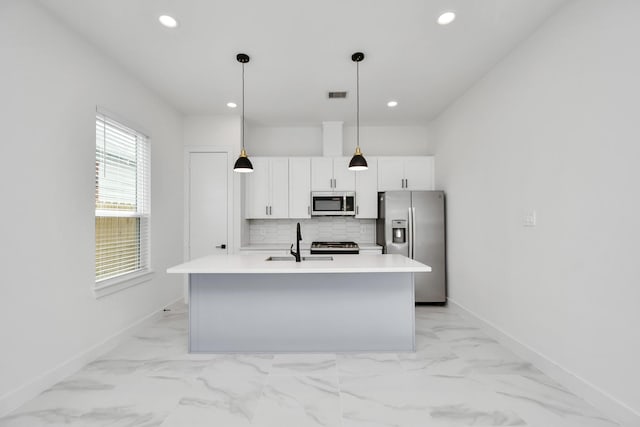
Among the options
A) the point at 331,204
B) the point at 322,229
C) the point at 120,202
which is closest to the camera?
the point at 120,202

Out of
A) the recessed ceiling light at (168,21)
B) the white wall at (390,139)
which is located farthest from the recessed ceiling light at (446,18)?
the white wall at (390,139)

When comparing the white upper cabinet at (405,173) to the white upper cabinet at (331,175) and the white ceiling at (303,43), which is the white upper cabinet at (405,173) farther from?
the white ceiling at (303,43)

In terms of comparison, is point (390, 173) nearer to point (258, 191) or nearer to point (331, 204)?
point (331, 204)

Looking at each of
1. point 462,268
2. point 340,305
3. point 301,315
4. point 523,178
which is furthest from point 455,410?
point 462,268

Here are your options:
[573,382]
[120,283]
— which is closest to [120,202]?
[120,283]

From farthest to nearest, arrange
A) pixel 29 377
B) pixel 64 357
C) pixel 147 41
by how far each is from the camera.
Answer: pixel 147 41 → pixel 64 357 → pixel 29 377

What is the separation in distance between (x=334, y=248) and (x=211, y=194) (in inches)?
76.2

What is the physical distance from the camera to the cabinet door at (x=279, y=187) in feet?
15.6

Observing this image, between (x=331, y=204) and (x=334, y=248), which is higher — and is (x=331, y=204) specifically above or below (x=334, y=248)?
above

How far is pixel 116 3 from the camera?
7.25 feet

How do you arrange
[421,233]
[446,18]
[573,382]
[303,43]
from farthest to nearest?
[421,233]
[303,43]
[446,18]
[573,382]

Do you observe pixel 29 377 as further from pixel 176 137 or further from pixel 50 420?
pixel 176 137

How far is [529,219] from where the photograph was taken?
8.56ft

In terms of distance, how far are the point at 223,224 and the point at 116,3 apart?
2.79 metres
